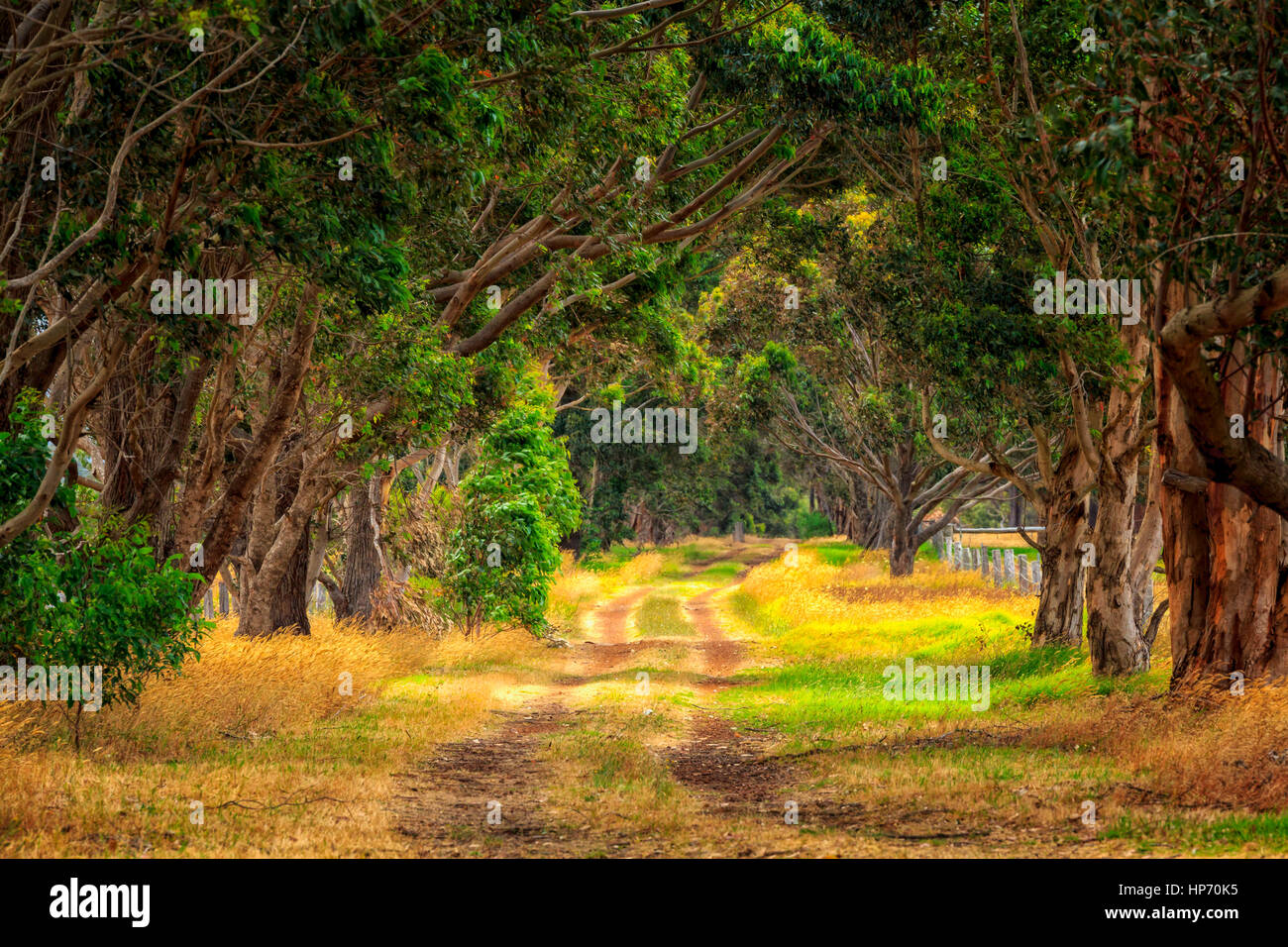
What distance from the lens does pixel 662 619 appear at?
29.7 m

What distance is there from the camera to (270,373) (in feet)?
52.4

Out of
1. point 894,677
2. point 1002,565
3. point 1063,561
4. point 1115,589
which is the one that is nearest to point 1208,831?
point 1115,589

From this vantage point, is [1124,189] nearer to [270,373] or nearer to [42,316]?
[270,373]

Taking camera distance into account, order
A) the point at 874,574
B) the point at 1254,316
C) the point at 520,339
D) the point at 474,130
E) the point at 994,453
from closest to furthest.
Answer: the point at 1254,316 < the point at 474,130 < the point at 994,453 < the point at 520,339 < the point at 874,574

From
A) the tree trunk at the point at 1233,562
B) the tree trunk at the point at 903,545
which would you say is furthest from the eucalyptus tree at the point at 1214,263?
A: the tree trunk at the point at 903,545

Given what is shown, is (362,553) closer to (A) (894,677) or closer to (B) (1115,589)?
(A) (894,677)

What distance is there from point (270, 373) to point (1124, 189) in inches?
442

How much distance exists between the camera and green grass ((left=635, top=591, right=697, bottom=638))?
26844 mm

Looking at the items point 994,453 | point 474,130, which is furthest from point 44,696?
point 994,453

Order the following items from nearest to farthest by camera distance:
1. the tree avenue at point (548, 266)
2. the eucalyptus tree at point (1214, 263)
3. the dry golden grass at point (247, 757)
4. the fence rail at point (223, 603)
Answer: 1. the dry golden grass at point (247, 757)
2. the eucalyptus tree at point (1214, 263)
3. the tree avenue at point (548, 266)
4. the fence rail at point (223, 603)

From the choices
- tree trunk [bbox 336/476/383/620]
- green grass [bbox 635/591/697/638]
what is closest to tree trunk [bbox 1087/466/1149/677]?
green grass [bbox 635/591/697/638]

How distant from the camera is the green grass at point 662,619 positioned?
26.8m

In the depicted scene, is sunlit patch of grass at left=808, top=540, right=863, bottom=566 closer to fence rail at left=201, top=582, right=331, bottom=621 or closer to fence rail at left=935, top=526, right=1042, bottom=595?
fence rail at left=935, top=526, right=1042, bottom=595

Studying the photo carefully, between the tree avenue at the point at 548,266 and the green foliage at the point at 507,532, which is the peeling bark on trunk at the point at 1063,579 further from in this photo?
the green foliage at the point at 507,532
